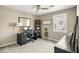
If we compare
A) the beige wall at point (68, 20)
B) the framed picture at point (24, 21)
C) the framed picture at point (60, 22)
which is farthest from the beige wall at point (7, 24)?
the framed picture at point (60, 22)

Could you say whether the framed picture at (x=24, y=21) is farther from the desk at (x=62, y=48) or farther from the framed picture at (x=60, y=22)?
the desk at (x=62, y=48)

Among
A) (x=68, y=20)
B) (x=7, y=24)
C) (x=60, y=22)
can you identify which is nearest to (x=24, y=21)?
(x=7, y=24)

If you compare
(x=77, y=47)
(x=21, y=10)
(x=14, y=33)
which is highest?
(x=21, y=10)

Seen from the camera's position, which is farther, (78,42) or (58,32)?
(58,32)

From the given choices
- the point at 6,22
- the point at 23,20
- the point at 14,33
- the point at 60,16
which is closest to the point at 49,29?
the point at 60,16

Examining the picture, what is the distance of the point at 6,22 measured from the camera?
88 centimetres

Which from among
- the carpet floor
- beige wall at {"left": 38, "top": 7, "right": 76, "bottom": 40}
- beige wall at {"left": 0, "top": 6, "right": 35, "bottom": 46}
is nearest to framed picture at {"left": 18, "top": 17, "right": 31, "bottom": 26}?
beige wall at {"left": 0, "top": 6, "right": 35, "bottom": 46}

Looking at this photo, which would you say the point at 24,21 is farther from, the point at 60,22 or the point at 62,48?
the point at 62,48

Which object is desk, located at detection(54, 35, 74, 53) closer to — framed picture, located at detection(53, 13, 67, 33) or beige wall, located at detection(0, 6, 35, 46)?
framed picture, located at detection(53, 13, 67, 33)

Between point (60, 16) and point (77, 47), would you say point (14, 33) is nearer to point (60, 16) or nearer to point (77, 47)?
point (60, 16)
